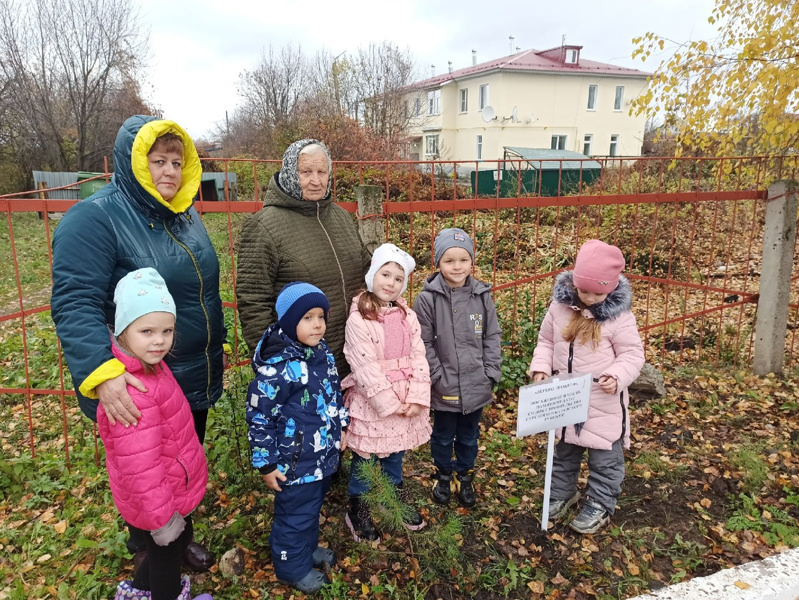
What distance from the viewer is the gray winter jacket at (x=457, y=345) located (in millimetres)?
2695

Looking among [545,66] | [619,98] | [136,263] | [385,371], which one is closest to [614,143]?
[619,98]

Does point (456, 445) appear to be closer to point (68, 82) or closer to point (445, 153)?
point (68, 82)

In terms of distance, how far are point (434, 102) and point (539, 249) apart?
88.3 feet

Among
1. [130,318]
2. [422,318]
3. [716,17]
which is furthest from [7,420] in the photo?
[716,17]

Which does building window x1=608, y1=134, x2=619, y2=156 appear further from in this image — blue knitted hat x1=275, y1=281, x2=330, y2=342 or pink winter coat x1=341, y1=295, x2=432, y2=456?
blue knitted hat x1=275, y1=281, x2=330, y2=342

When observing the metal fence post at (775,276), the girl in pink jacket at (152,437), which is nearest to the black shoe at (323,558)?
the girl in pink jacket at (152,437)

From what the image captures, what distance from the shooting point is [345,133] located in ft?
49.6

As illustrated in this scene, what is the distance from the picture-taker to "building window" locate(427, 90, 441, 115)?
32.5m

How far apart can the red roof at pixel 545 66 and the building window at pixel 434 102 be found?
155 cm

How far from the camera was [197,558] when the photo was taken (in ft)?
8.00

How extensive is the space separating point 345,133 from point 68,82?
15075mm

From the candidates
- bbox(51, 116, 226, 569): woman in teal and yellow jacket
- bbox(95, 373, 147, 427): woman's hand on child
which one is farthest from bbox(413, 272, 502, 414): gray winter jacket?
bbox(95, 373, 147, 427): woman's hand on child

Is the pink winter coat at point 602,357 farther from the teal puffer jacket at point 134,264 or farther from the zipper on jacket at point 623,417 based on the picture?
the teal puffer jacket at point 134,264

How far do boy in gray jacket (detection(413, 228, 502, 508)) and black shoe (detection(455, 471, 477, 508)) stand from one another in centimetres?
35
